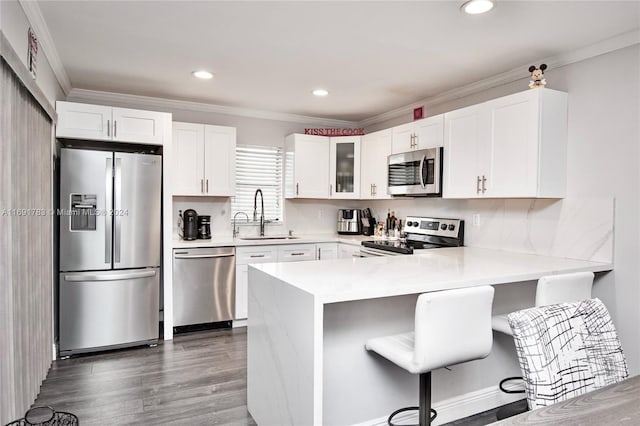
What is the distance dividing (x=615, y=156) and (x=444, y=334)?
75.0 inches

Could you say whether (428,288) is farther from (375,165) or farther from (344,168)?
(344,168)

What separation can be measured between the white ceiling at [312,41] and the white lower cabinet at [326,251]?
1.70 meters

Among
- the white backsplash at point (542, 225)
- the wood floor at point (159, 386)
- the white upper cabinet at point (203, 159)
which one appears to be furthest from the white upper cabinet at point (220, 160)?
the white backsplash at point (542, 225)

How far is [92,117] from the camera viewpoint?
3.52 meters

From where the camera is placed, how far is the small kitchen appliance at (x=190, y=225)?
14.1 feet

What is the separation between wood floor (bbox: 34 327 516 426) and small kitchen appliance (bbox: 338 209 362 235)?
2045 millimetres

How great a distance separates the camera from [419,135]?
3.87 metres

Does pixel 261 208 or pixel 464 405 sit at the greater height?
pixel 261 208

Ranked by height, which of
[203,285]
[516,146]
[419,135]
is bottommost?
[203,285]

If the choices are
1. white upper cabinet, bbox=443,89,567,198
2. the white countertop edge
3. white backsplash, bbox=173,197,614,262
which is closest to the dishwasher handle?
white backsplash, bbox=173,197,614,262

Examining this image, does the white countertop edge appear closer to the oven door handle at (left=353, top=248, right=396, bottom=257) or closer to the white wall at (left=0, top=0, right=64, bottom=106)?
the oven door handle at (left=353, top=248, right=396, bottom=257)

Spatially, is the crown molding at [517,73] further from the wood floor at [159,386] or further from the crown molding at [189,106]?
the wood floor at [159,386]

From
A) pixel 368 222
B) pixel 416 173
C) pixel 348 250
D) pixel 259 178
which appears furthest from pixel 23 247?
pixel 368 222

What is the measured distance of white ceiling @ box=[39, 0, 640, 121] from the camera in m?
2.31
